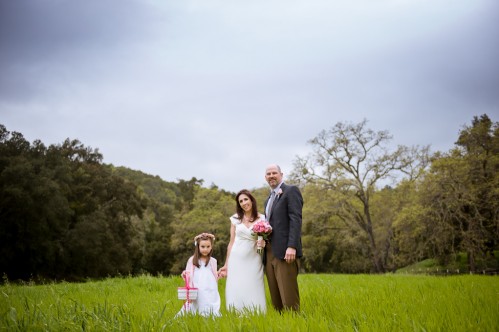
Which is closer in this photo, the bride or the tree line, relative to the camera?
the bride

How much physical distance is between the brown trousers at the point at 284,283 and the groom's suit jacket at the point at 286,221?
0.14 meters

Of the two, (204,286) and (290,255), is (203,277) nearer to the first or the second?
(204,286)

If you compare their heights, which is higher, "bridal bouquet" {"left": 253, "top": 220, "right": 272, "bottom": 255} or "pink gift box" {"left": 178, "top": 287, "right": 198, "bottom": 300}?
"bridal bouquet" {"left": 253, "top": 220, "right": 272, "bottom": 255}

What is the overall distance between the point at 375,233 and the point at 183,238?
21.9 metres

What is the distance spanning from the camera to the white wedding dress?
508 centimetres

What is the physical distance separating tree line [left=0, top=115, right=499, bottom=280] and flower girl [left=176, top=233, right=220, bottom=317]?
1919 cm

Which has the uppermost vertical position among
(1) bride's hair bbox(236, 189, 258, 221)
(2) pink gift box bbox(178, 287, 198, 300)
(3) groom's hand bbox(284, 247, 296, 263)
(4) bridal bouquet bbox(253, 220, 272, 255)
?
(1) bride's hair bbox(236, 189, 258, 221)

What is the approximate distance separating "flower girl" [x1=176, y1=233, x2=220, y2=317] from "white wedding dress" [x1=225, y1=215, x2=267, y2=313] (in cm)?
30

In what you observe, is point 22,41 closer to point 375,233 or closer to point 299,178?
point 299,178

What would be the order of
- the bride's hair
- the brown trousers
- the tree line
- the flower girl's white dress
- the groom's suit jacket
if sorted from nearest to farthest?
the brown trousers < the groom's suit jacket < the flower girl's white dress < the bride's hair < the tree line

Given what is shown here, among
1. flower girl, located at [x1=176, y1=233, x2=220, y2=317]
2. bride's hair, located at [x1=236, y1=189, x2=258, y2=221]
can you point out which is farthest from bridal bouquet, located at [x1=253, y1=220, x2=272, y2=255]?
flower girl, located at [x1=176, y1=233, x2=220, y2=317]

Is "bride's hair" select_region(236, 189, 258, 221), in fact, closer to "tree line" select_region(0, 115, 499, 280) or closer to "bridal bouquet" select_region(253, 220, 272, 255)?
"bridal bouquet" select_region(253, 220, 272, 255)

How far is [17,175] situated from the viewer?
25.4 meters

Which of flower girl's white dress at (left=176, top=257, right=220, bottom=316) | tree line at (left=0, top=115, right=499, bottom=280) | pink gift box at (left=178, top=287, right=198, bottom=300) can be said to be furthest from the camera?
tree line at (left=0, top=115, right=499, bottom=280)
